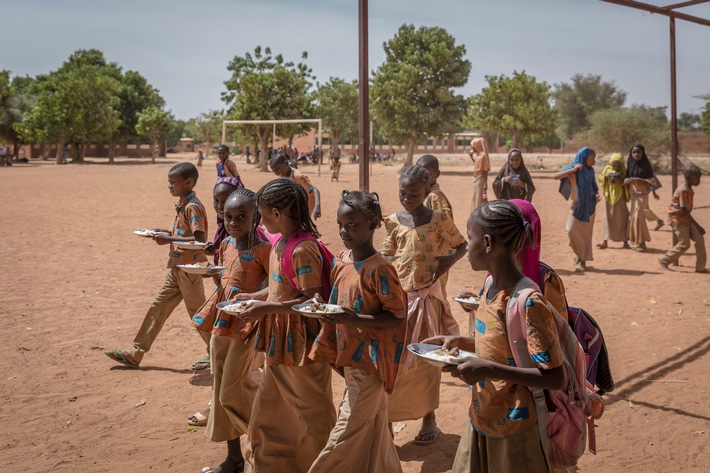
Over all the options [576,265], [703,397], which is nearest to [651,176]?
[576,265]

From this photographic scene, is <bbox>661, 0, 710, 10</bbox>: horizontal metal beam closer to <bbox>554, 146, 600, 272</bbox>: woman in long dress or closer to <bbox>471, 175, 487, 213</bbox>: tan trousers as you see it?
<bbox>554, 146, 600, 272</bbox>: woman in long dress

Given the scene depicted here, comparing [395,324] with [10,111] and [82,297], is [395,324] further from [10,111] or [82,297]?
[10,111]

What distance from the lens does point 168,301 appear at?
617 cm

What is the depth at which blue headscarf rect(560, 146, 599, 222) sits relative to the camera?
11.3 m

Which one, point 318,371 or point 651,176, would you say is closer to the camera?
point 318,371

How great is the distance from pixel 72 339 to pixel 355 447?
5048 millimetres

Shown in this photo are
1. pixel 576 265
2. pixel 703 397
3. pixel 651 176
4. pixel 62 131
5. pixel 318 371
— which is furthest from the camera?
pixel 62 131

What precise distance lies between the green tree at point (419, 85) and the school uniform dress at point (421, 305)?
36108 mm

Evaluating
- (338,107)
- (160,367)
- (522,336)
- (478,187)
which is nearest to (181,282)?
(160,367)

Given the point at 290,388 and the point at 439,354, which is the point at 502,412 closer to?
the point at 439,354

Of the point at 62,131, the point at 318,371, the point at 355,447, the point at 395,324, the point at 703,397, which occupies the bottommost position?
the point at 703,397

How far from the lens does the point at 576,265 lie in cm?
1170

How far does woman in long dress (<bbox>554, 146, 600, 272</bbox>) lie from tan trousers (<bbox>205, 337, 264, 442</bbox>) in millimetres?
8328

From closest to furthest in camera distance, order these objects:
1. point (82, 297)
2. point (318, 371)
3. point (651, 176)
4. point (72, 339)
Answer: point (318, 371)
point (72, 339)
point (82, 297)
point (651, 176)
